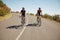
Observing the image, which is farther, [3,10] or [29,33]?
[3,10]

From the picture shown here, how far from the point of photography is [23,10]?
805 inches

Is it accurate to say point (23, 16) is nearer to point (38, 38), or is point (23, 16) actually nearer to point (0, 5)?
point (38, 38)

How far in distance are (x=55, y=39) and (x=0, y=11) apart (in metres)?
19.6

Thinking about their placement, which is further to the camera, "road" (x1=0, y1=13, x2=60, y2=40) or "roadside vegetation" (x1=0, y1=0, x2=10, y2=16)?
"roadside vegetation" (x1=0, y1=0, x2=10, y2=16)

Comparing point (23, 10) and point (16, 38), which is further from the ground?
point (23, 10)

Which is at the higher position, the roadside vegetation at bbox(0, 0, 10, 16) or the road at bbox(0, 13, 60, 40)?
the roadside vegetation at bbox(0, 0, 10, 16)

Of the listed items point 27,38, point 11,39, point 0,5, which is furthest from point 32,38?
point 0,5

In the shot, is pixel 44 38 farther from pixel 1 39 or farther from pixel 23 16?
pixel 23 16

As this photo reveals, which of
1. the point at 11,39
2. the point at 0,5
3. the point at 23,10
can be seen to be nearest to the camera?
the point at 11,39

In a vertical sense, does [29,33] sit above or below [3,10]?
below

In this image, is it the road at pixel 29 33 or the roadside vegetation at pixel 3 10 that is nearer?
the road at pixel 29 33

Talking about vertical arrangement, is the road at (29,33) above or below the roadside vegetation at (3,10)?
below

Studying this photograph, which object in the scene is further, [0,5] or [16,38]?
[0,5]

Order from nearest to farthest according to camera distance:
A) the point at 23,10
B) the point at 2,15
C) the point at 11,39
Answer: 1. the point at 11,39
2. the point at 23,10
3. the point at 2,15
